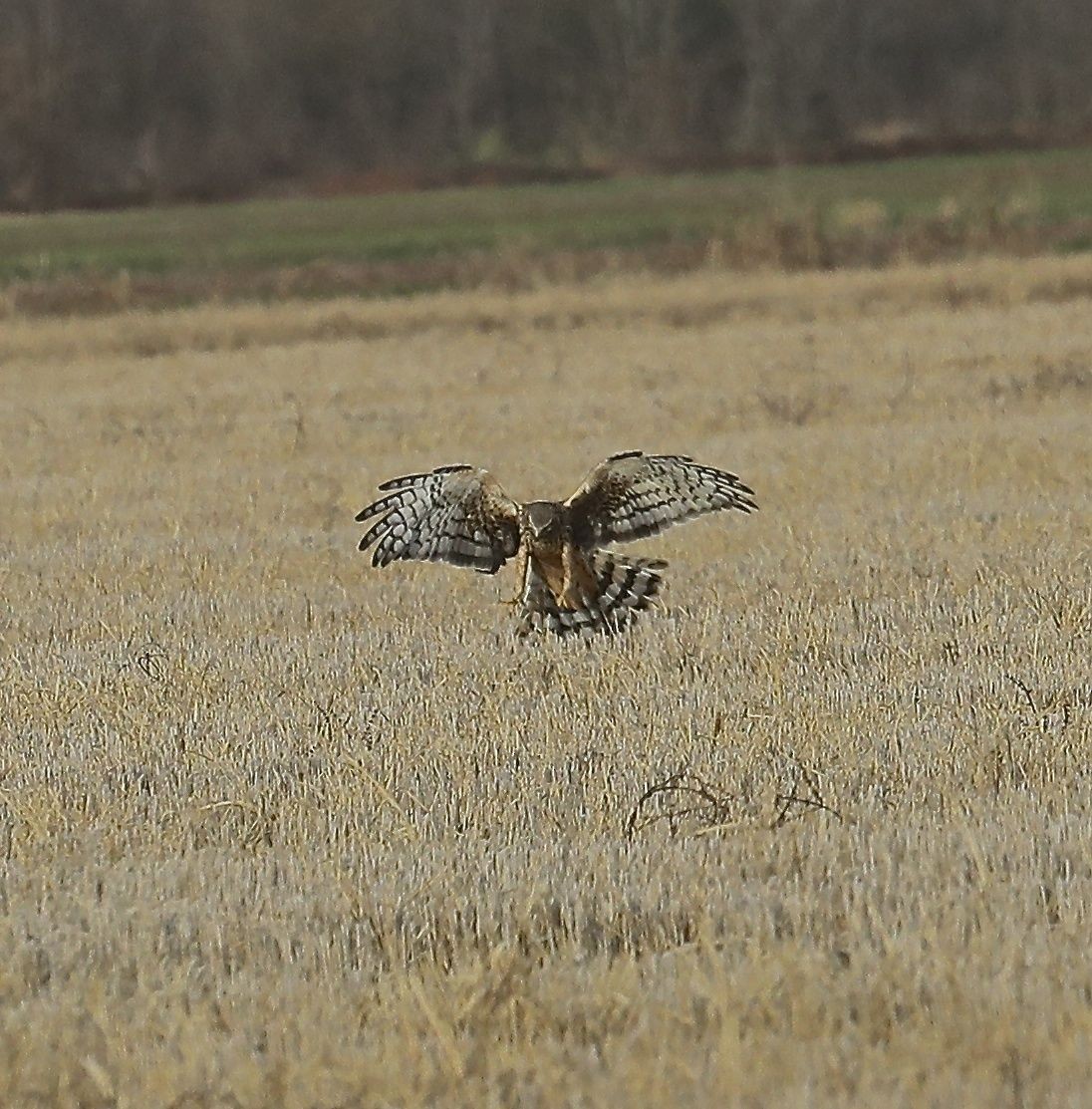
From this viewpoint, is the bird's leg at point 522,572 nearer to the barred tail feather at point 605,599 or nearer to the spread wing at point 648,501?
the barred tail feather at point 605,599

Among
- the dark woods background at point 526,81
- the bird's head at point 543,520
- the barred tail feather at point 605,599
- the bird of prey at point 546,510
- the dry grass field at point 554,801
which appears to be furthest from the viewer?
the dark woods background at point 526,81

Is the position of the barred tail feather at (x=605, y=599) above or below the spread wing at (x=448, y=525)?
below

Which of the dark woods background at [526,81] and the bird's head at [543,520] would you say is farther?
the dark woods background at [526,81]

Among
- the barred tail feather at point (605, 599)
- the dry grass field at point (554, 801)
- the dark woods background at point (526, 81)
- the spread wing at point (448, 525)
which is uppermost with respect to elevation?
the dark woods background at point (526, 81)

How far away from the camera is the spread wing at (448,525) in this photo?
7.03 metres

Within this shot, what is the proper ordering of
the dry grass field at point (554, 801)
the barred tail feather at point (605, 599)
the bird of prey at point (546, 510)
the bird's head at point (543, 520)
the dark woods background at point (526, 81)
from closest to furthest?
1. the dry grass field at point (554, 801)
2. the bird's head at point (543, 520)
3. the bird of prey at point (546, 510)
4. the barred tail feather at point (605, 599)
5. the dark woods background at point (526, 81)

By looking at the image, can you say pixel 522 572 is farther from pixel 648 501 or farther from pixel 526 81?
pixel 526 81

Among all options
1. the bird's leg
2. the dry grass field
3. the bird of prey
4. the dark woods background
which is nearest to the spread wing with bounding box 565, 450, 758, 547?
the bird of prey

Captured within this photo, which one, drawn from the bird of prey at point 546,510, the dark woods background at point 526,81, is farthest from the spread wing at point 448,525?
the dark woods background at point 526,81

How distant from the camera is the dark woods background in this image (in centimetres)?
5031

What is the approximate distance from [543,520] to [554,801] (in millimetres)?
1709

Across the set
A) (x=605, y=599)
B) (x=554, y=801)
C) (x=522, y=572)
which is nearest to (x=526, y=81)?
(x=605, y=599)

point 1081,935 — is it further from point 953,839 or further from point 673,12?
point 673,12

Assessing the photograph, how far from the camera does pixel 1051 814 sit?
5.08 meters
